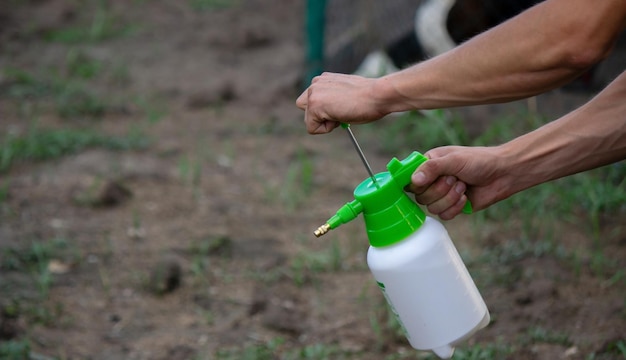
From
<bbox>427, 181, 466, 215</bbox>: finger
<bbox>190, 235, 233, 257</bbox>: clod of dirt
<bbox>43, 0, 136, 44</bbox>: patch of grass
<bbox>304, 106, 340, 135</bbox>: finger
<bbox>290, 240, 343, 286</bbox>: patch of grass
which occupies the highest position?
<bbox>304, 106, 340, 135</bbox>: finger

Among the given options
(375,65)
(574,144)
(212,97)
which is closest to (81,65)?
(212,97)

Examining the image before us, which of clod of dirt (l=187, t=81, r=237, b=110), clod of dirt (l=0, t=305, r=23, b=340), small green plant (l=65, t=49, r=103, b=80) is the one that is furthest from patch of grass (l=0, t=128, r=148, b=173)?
clod of dirt (l=0, t=305, r=23, b=340)

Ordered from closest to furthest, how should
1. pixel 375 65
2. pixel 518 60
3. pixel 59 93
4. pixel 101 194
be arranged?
pixel 518 60
pixel 101 194
pixel 375 65
pixel 59 93

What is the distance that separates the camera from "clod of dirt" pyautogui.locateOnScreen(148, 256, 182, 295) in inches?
121

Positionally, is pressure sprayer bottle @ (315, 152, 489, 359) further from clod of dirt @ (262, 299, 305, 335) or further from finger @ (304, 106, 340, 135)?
clod of dirt @ (262, 299, 305, 335)

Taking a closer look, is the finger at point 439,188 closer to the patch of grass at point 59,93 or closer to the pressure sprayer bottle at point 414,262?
the pressure sprayer bottle at point 414,262

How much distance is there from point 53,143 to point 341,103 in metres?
2.59

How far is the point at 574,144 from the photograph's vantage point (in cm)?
193

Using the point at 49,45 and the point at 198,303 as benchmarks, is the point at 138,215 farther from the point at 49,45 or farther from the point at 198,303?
the point at 49,45

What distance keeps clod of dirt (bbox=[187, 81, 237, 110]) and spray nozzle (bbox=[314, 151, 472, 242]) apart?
3041mm

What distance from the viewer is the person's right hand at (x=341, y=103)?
1.90m

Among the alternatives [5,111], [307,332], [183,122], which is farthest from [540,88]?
[5,111]

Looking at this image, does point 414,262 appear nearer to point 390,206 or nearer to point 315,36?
point 390,206

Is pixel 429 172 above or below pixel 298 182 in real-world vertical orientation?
above
